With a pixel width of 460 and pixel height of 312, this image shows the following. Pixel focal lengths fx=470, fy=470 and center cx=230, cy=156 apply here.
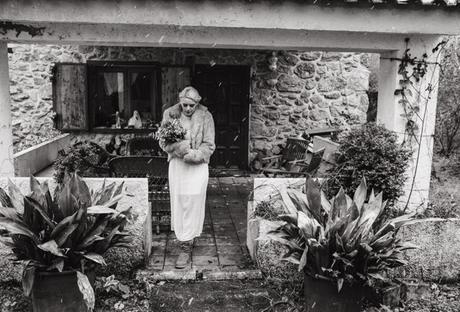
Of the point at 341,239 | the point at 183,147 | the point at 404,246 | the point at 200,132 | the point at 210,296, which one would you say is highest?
the point at 200,132

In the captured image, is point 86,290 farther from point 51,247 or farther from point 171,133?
point 171,133

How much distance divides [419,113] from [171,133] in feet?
9.71

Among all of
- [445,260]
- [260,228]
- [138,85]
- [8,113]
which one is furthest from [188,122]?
[138,85]

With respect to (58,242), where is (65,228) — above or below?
above

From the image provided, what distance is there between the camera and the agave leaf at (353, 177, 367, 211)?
4.67 m

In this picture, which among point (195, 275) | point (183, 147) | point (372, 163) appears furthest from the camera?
point (183, 147)

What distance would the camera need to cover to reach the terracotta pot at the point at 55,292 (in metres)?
4.26

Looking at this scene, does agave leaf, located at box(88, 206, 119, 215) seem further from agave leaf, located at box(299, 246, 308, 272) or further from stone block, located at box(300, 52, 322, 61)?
stone block, located at box(300, 52, 322, 61)

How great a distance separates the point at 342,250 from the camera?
424 cm

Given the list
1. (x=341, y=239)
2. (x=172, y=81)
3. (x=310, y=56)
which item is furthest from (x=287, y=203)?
(x=310, y=56)

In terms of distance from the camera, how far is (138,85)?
1011 cm

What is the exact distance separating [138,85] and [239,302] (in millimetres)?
6469

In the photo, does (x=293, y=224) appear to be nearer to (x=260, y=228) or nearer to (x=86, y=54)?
(x=260, y=228)

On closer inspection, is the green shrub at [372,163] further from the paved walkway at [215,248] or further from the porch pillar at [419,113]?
the paved walkway at [215,248]
